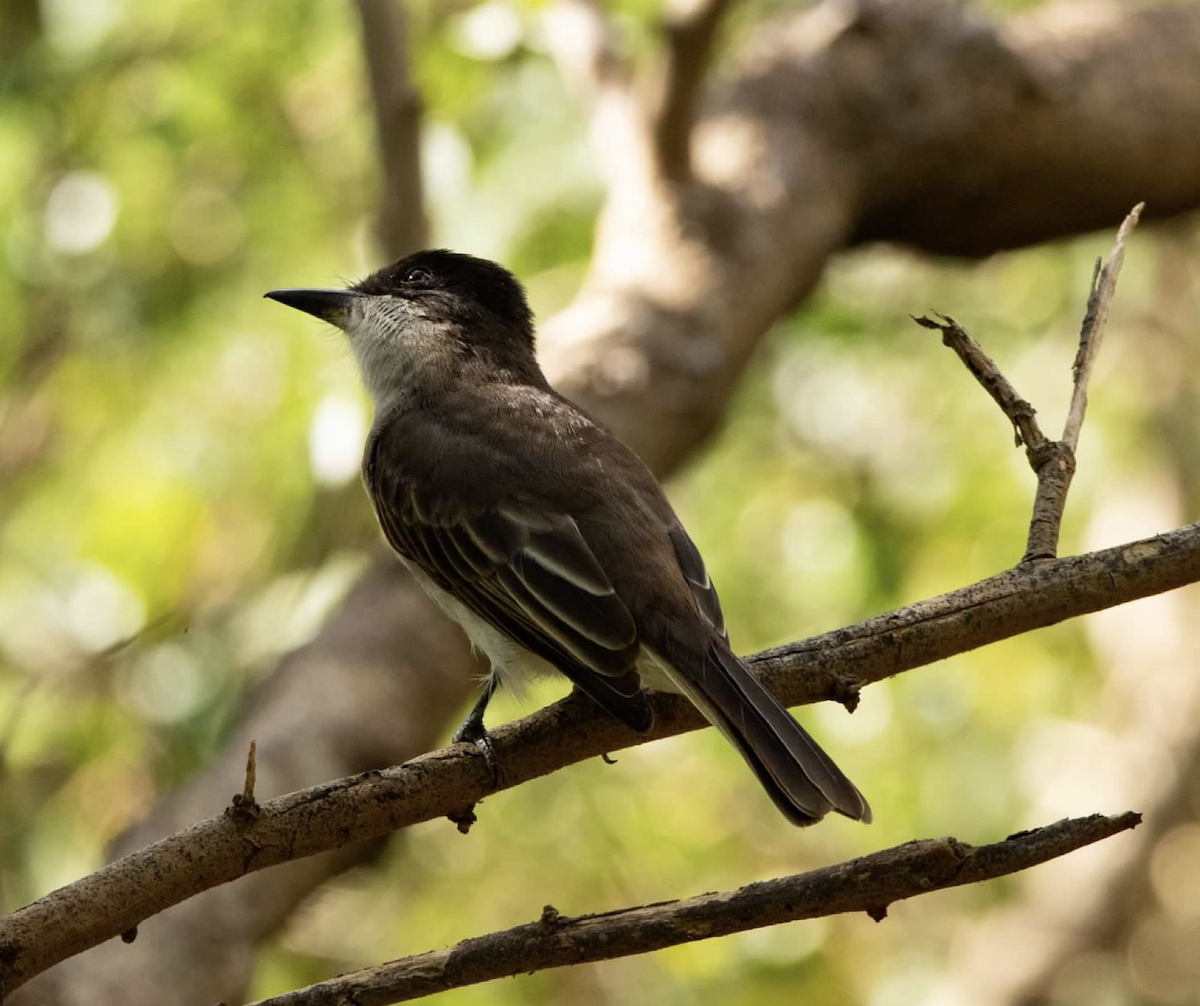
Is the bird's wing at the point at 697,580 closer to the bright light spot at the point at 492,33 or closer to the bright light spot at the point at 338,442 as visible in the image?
the bright light spot at the point at 338,442

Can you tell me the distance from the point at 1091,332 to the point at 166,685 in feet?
10.2

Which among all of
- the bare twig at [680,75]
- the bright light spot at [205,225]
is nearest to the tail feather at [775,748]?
the bare twig at [680,75]

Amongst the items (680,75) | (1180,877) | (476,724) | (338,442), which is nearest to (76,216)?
(338,442)

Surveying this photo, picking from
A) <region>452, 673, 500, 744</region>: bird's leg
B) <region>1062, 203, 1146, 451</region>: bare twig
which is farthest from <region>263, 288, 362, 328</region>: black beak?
<region>1062, 203, 1146, 451</region>: bare twig

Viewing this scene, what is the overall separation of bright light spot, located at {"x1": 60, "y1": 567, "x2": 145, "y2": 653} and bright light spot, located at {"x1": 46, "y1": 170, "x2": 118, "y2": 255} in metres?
1.48

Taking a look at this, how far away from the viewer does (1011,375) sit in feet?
23.9

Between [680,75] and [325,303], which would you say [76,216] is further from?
[680,75]

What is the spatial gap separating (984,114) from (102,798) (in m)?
4.02

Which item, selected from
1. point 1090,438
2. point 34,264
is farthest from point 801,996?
point 34,264

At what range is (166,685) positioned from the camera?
4824 mm

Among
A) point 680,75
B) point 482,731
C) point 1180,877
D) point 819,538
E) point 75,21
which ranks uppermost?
point 75,21

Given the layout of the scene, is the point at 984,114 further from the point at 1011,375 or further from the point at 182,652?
the point at 182,652

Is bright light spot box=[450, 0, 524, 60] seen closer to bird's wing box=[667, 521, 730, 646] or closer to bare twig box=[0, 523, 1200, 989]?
bird's wing box=[667, 521, 730, 646]

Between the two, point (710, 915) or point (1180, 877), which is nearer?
point (710, 915)
